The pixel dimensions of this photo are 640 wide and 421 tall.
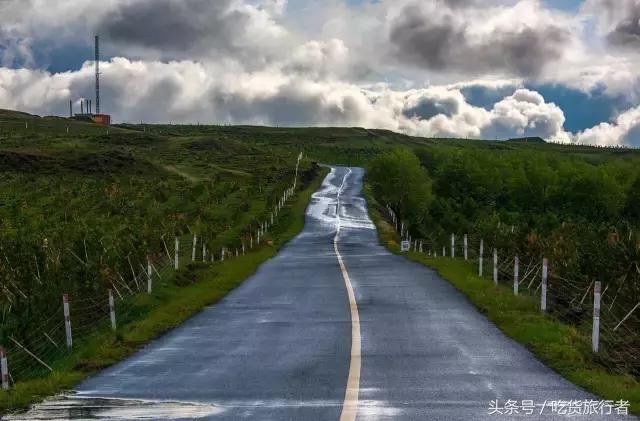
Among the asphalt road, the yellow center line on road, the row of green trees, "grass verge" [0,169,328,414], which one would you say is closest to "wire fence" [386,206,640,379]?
the row of green trees

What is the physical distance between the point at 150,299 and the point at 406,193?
6902 cm

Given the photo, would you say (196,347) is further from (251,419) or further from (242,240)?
(242,240)

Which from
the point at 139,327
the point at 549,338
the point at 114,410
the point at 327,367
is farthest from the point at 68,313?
the point at 549,338

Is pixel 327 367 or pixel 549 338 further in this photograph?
pixel 549 338

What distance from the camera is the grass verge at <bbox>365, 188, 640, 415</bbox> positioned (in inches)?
384

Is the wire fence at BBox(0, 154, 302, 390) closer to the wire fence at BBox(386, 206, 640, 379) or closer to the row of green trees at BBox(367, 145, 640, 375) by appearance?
the wire fence at BBox(386, 206, 640, 379)

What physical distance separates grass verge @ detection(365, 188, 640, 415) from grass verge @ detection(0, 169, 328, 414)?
21.4 ft

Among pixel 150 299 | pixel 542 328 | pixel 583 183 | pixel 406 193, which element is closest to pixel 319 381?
pixel 542 328

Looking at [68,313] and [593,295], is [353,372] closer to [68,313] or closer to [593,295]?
[68,313]

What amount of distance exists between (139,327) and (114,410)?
721 cm

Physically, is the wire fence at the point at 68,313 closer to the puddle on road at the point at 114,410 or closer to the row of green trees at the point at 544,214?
the puddle on road at the point at 114,410

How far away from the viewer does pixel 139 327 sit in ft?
51.5

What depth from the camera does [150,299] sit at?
67.9ft

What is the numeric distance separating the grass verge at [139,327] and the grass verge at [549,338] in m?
6.52
